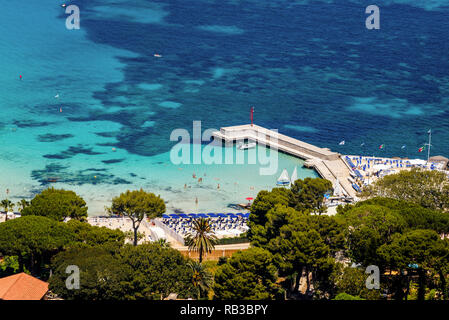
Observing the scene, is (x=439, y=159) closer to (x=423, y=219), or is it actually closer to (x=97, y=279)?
(x=423, y=219)

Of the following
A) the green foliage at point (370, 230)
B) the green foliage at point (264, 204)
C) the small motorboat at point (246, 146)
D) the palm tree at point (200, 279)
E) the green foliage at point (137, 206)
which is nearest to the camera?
the palm tree at point (200, 279)

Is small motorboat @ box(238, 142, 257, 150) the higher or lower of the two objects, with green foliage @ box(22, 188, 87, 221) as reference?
higher

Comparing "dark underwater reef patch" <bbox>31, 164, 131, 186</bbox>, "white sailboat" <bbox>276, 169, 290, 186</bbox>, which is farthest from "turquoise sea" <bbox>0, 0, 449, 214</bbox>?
"white sailboat" <bbox>276, 169, 290, 186</bbox>

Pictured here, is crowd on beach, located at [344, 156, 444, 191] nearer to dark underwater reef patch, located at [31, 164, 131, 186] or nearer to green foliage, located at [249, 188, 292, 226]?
green foliage, located at [249, 188, 292, 226]

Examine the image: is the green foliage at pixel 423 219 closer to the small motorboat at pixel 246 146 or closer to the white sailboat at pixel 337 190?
the white sailboat at pixel 337 190

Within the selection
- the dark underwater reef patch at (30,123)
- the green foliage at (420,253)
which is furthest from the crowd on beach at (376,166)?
the dark underwater reef patch at (30,123)

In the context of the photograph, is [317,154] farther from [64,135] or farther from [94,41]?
[94,41]
